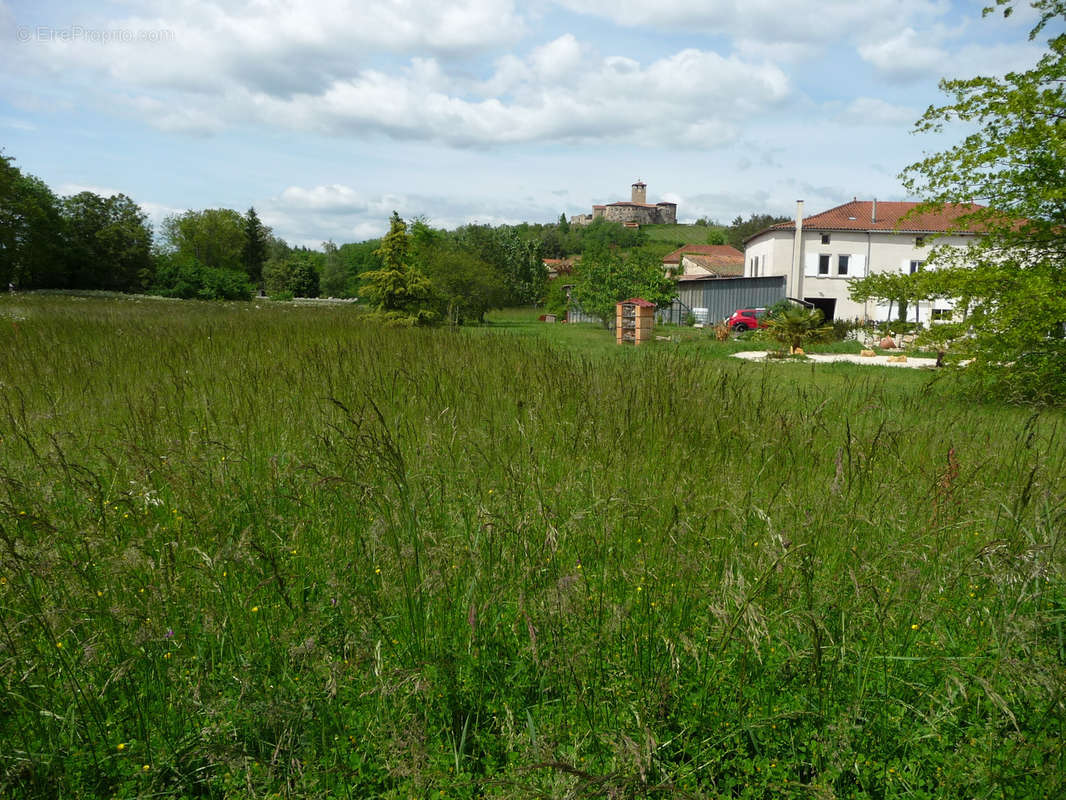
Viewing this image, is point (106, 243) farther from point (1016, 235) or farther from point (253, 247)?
point (1016, 235)

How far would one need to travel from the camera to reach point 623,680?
1.92m

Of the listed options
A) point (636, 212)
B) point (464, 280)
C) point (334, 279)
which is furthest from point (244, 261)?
point (636, 212)

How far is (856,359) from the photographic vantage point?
15977mm

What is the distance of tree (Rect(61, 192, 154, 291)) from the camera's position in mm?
45406

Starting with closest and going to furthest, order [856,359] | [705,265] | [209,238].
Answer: [856,359], [705,265], [209,238]

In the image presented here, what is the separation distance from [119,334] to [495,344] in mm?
5681

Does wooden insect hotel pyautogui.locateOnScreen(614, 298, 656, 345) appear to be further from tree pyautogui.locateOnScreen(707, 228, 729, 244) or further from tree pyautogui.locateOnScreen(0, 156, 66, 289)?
tree pyautogui.locateOnScreen(707, 228, 729, 244)

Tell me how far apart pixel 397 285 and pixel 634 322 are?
312 inches

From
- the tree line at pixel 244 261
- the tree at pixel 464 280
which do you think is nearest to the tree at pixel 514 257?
the tree line at pixel 244 261

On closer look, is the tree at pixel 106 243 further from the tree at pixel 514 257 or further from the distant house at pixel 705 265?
the distant house at pixel 705 265

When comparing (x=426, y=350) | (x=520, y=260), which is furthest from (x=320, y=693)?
(x=520, y=260)

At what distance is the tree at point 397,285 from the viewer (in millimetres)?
20984

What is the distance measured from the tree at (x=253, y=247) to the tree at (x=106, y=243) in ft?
54.3

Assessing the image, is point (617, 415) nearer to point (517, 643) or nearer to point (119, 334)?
point (517, 643)
